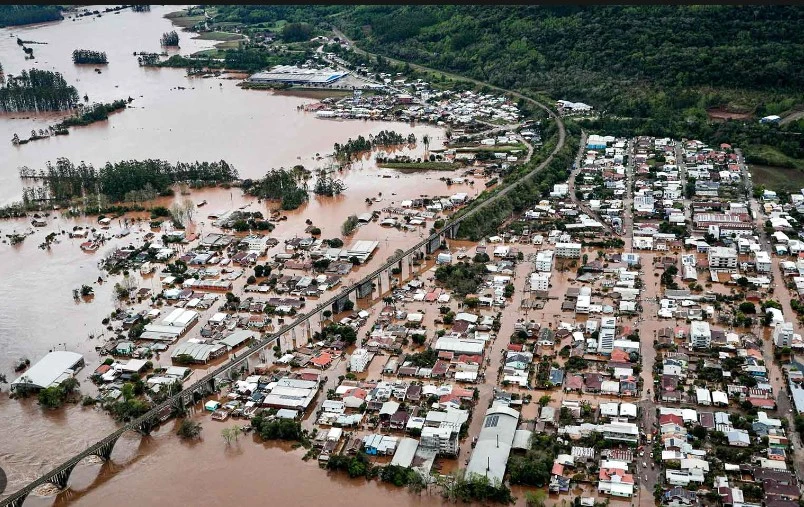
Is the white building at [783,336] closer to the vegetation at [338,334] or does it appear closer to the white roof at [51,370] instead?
the vegetation at [338,334]

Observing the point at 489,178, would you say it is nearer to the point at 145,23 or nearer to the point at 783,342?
the point at 783,342

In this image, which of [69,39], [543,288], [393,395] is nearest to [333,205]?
[543,288]

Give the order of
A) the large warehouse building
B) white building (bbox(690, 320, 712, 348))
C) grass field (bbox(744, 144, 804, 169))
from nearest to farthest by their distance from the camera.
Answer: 1. white building (bbox(690, 320, 712, 348))
2. grass field (bbox(744, 144, 804, 169))
3. the large warehouse building

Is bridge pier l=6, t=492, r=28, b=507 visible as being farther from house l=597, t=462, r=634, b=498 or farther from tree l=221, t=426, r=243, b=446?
house l=597, t=462, r=634, b=498

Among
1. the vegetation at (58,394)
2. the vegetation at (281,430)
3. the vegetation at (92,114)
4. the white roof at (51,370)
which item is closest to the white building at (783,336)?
the vegetation at (281,430)

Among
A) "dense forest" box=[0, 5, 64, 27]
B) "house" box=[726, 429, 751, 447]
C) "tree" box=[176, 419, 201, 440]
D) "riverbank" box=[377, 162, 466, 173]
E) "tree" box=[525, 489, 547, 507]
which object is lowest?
"tree" box=[176, 419, 201, 440]

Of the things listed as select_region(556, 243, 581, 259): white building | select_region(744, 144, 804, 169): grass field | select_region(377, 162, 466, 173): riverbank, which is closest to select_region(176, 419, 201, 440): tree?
select_region(556, 243, 581, 259): white building
